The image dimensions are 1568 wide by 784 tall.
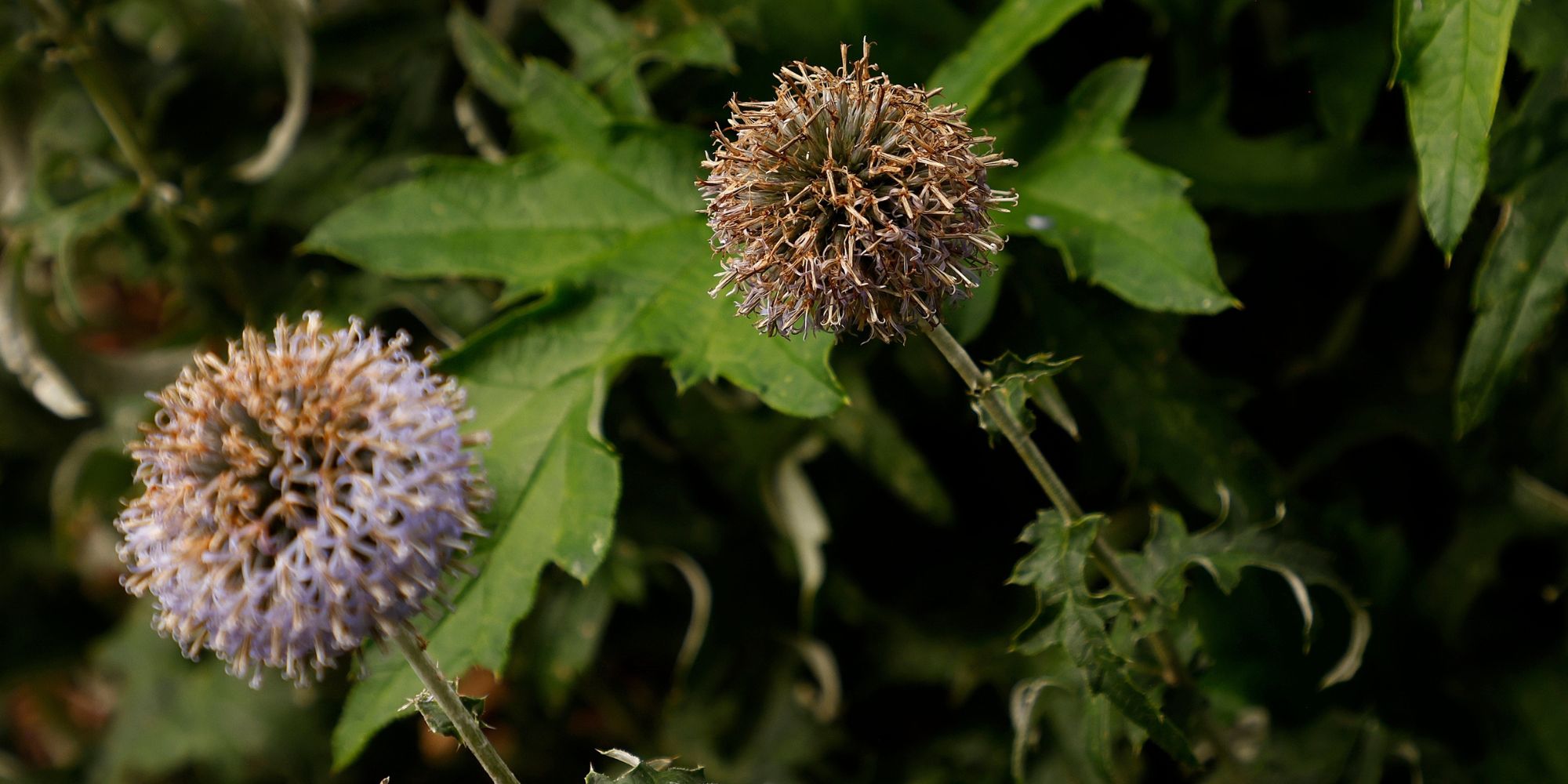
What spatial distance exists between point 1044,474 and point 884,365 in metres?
0.66

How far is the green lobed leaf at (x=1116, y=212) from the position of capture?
4.06ft

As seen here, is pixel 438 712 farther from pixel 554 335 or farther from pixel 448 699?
pixel 554 335

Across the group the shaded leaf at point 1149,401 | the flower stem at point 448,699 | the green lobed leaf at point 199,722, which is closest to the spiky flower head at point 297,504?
the flower stem at point 448,699

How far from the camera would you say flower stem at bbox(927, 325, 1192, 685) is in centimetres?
106

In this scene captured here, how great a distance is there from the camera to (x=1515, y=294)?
126 cm

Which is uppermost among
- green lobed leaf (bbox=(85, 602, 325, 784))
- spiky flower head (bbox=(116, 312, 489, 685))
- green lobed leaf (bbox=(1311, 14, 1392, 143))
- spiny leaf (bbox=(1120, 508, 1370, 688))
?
spiky flower head (bbox=(116, 312, 489, 685))

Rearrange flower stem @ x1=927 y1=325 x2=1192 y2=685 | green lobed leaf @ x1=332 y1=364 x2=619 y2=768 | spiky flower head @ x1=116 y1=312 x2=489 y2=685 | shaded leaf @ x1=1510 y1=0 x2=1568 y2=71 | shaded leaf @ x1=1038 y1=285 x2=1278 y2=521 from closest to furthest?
spiky flower head @ x1=116 y1=312 x2=489 y2=685
flower stem @ x1=927 y1=325 x2=1192 y2=685
green lobed leaf @ x1=332 y1=364 x2=619 y2=768
shaded leaf @ x1=1510 y1=0 x2=1568 y2=71
shaded leaf @ x1=1038 y1=285 x2=1278 y2=521

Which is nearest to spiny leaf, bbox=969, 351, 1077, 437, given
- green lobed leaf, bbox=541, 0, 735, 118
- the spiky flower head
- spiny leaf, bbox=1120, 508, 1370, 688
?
spiny leaf, bbox=1120, 508, 1370, 688

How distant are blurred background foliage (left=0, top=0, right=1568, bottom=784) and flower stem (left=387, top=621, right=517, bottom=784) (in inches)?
3.5

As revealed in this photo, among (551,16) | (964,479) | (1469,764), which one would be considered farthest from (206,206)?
→ (1469,764)

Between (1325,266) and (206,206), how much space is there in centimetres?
188

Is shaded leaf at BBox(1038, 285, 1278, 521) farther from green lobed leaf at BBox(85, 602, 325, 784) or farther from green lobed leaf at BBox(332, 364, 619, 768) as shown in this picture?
green lobed leaf at BBox(85, 602, 325, 784)

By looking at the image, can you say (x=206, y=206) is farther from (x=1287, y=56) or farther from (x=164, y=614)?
(x=1287, y=56)

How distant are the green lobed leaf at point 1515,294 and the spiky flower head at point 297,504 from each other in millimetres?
1081
